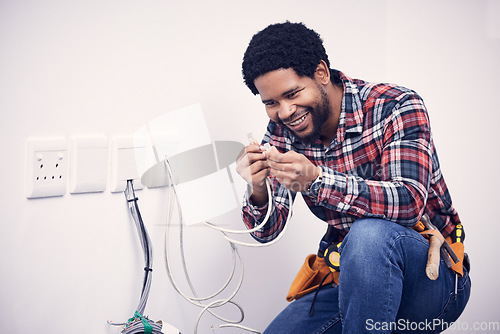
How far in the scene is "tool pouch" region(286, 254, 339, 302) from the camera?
1.06 m

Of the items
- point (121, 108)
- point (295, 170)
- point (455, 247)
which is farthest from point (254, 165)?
point (455, 247)

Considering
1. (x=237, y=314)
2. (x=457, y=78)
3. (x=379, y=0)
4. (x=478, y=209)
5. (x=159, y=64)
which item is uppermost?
(x=379, y=0)

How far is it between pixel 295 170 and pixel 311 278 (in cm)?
Answer: 38

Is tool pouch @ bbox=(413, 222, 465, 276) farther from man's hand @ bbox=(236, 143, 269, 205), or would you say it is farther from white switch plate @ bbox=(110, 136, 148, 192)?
white switch plate @ bbox=(110, 136, 148, 192)

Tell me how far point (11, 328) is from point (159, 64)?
0.63 metres

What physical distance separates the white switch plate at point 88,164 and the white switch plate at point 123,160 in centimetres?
2

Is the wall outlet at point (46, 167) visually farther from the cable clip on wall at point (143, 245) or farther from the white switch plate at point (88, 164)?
the cable clip on wall at point (143, 245)

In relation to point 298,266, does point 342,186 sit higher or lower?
higher

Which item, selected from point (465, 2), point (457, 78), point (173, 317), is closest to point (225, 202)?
point (173, 317)

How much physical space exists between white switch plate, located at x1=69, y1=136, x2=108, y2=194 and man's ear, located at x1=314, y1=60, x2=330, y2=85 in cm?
52

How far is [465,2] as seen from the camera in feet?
5.30

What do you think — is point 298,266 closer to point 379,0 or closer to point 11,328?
point 11,328

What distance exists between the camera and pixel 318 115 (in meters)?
1.00

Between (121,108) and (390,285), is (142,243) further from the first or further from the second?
(390,285)
